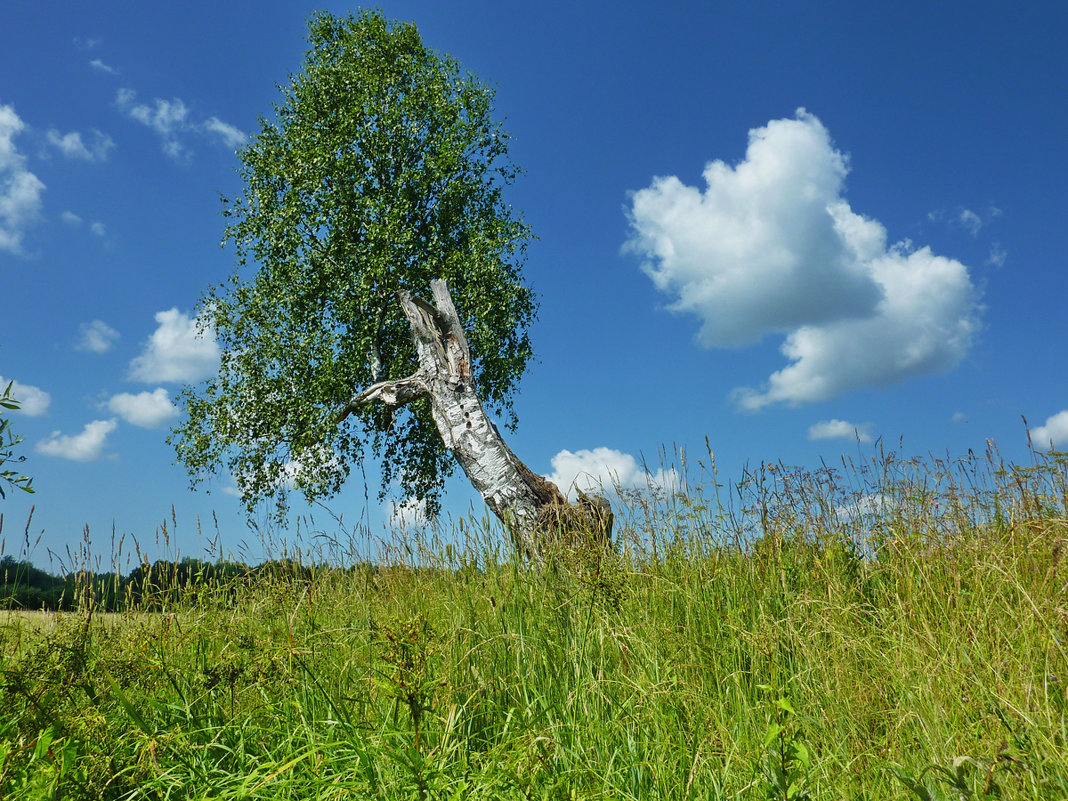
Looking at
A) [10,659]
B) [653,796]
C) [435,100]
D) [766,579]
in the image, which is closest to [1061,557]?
[766,579]

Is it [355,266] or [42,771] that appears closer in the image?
[42,771]

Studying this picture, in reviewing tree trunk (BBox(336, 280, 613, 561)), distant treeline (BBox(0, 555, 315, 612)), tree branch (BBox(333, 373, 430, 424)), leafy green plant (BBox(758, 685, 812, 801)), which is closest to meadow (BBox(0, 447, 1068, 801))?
leafy green plant (BBox(758, 685, 812, 801))

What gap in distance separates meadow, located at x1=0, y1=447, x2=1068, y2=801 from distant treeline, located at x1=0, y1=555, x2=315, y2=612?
98 cm

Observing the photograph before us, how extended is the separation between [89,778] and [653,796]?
7.29ft

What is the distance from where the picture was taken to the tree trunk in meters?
7.13

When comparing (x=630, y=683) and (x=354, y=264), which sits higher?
(x=354, y=264)

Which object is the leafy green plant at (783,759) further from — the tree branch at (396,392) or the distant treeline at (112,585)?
the tree branch at (396,392)

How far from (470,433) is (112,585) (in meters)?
4.12

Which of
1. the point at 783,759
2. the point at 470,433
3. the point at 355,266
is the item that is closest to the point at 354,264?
the point at 355,266

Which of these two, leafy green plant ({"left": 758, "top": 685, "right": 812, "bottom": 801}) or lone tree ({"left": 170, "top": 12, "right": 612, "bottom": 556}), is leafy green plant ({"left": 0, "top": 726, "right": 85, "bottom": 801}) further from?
lone tree ({"left": 170, "top": 12, "right": 612, "bottom": 556})

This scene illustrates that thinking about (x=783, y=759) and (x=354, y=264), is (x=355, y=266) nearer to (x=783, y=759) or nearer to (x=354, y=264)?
(x=354, y=264)

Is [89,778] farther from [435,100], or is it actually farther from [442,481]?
[435,100]

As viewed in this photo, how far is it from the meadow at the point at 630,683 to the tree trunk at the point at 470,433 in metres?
1.87

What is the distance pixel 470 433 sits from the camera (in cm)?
810
